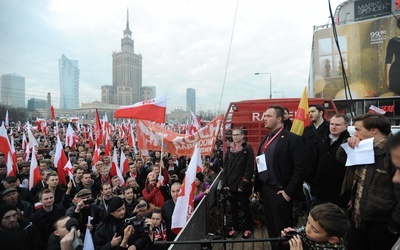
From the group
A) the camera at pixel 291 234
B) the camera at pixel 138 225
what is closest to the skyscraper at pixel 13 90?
the camera at pixel 138 225

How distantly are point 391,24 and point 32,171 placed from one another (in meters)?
24.8

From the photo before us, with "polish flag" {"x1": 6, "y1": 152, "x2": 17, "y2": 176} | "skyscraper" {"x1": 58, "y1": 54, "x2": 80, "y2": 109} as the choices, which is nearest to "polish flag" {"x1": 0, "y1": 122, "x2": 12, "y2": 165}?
"polish flag" {"x1": 6, "y1": 152, "x2": 17, "y2": 176}

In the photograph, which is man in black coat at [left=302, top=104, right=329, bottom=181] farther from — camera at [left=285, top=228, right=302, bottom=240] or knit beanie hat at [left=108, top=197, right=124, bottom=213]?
knit beanie hat at [left=108, top=197, right=124, bottom=213]

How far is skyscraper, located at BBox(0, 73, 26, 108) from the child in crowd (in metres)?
39.1

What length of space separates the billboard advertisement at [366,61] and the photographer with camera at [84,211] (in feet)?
73.2

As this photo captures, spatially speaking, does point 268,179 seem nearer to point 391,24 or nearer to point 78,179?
point 78,179

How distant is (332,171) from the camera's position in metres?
3.41

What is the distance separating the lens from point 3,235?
7.14ft

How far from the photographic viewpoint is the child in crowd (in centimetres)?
187

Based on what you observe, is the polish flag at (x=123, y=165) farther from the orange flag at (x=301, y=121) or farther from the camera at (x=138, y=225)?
the orange flag at (x=301, y=121)

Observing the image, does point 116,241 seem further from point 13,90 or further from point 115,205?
point 13,90

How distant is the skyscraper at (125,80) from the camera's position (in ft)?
348

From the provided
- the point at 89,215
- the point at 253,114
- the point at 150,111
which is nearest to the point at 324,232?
the point at 89,215

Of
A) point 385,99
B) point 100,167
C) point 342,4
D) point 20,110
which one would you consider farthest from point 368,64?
point 20,110
